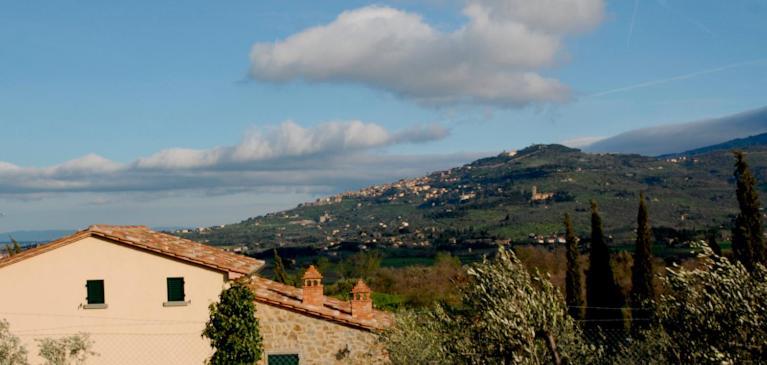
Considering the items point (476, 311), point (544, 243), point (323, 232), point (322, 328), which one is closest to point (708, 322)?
point (476, 311)

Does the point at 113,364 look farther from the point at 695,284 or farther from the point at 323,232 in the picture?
the point at 323,232

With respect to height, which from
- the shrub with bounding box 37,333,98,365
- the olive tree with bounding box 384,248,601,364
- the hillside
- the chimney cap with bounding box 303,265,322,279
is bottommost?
the hillside

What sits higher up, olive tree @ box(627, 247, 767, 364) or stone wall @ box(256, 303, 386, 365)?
olive tree @ box(627, 247, 767, 364)

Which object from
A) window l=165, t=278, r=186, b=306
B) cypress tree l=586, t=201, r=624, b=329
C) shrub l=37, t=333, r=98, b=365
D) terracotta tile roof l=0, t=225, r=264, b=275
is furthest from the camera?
cypress tree l=586, t=201, r=624, b=329

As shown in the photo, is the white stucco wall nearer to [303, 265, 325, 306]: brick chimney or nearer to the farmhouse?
the farmhouse

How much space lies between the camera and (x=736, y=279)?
10898 millimetres

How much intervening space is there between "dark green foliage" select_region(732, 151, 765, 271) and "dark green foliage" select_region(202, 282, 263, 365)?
82.4 feet

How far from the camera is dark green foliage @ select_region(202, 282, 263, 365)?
21.0m

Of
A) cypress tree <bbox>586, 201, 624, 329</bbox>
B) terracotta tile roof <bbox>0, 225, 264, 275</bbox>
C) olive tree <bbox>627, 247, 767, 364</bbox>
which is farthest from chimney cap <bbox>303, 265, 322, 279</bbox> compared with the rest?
cypress tree <bbox>586, 201, 624, 329</bbox>

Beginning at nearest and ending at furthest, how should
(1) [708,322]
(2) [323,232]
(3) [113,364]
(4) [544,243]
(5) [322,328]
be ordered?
(1) [708,322], (3) [113,364], (5) [322,328], (4) [544,243], (2) [323,232]

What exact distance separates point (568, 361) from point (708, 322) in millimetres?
2583

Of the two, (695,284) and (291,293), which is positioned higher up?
(695,284)

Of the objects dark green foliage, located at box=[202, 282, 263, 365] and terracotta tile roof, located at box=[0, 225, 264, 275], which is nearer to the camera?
dark green foliage, located at box=[202, 282, 263, 365]

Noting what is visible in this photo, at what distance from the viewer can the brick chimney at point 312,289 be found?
81.0 ft
